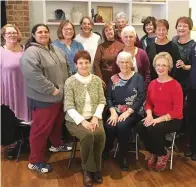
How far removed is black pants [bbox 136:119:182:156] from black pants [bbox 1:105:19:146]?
125cm

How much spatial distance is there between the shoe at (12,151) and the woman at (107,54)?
1.19 meters

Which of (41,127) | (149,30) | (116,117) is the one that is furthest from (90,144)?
(149,30)

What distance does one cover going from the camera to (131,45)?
3004mm

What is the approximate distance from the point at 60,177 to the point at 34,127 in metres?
0.53

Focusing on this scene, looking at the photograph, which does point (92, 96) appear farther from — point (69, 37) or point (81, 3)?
point (81, 3)

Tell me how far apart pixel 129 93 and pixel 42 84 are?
0.85m

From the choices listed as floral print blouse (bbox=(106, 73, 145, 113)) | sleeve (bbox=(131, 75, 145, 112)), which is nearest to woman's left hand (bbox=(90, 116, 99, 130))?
floral print blouse (bbox=(106, 73, 145, 113))

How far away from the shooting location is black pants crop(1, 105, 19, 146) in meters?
2.89

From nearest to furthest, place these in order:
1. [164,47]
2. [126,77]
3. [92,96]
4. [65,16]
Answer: [92,96] < [126,77] < [164,47] < [65,16]

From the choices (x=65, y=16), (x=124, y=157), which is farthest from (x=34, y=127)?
(x=65, y=16)

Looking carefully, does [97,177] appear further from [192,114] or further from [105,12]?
[105,12]

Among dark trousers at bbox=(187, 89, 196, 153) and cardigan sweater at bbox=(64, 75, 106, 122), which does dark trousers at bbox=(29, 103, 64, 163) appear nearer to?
cardigan sweater at bbox=(64, 75, 106, 122)

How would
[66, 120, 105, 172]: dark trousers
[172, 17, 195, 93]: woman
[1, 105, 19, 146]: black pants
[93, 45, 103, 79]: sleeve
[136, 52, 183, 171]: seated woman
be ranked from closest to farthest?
[66, 120, 105, 172]: dark trousers → [136, 52, 183, 171]: seated woman → [1, 105, 19, 146]: black pants → [172, 17, 195, 93]: woman → [93, 45, 103, 79]: sleeve

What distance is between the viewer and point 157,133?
2.63 m
